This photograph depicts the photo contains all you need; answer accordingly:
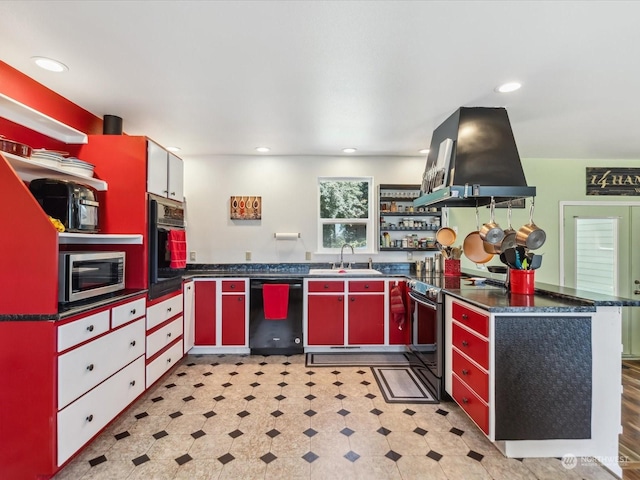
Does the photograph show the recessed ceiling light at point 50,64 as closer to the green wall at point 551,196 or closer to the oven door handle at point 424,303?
the oven door handle at point 424,303

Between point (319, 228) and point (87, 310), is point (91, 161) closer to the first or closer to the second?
point (87, 310)

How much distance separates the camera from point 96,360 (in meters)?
1.98

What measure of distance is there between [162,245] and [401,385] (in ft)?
8.44

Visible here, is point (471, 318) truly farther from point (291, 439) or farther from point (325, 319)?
point (325, 319)

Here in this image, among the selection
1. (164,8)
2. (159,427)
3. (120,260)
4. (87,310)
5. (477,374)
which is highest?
(164,8)

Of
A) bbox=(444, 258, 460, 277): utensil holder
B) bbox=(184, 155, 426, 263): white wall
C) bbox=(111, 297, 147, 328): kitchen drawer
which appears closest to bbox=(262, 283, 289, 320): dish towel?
bbox=(184, 155, 426, 263): white wall

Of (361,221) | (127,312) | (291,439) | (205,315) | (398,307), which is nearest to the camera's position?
(291,439)

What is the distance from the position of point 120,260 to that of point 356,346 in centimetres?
261

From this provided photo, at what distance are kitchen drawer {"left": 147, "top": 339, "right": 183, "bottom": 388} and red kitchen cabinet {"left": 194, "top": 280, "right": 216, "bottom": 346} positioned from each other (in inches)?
13.3

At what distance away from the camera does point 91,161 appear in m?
2.60

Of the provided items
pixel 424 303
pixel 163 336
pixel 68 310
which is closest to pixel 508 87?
pixel 424 303

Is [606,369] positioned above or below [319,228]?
below

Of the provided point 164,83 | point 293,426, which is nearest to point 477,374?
point 293,426

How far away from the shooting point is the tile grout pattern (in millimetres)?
1808
